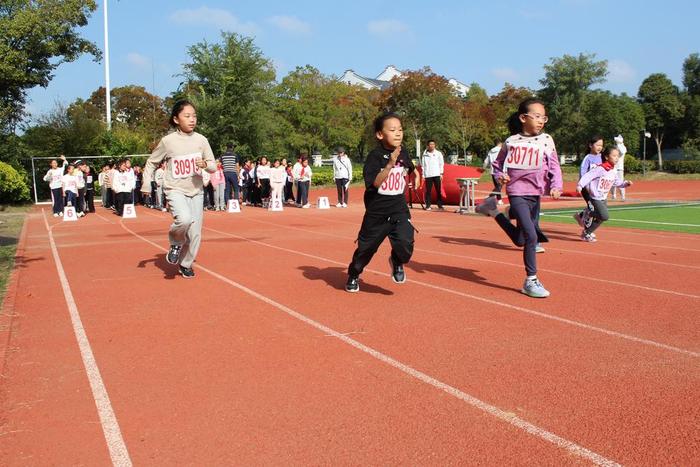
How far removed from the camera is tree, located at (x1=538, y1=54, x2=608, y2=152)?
6129cm

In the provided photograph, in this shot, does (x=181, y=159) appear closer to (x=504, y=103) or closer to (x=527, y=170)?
(x=527, y=170)

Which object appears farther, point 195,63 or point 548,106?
point 548,106

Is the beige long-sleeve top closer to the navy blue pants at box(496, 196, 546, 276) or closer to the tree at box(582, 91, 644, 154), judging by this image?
the navy blue pants at box(496, 196, 546, 276)

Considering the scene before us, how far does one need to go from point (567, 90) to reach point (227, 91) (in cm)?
4001

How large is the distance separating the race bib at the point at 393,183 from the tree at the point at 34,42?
14737 mm

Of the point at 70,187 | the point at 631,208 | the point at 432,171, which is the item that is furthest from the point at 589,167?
the point at 70,187

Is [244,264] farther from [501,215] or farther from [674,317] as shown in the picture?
[674,317]

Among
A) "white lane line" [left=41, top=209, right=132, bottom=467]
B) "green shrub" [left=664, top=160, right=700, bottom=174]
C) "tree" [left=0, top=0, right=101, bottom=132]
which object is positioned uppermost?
Answer: "tree" [left=0, top=0, right=101, bottom=132]

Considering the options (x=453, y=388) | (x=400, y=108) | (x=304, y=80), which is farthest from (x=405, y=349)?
(x=304, y=80)

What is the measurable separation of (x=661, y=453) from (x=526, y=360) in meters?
1.55

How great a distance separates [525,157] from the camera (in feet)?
23.7

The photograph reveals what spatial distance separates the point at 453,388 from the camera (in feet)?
13.6

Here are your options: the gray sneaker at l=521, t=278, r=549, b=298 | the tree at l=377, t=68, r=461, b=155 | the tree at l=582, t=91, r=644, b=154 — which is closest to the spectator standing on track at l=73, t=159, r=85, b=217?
the gray sneaker at l=521, t=278, r=549, b=298

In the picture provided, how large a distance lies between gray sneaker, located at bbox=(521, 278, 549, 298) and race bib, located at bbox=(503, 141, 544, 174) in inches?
52.0
